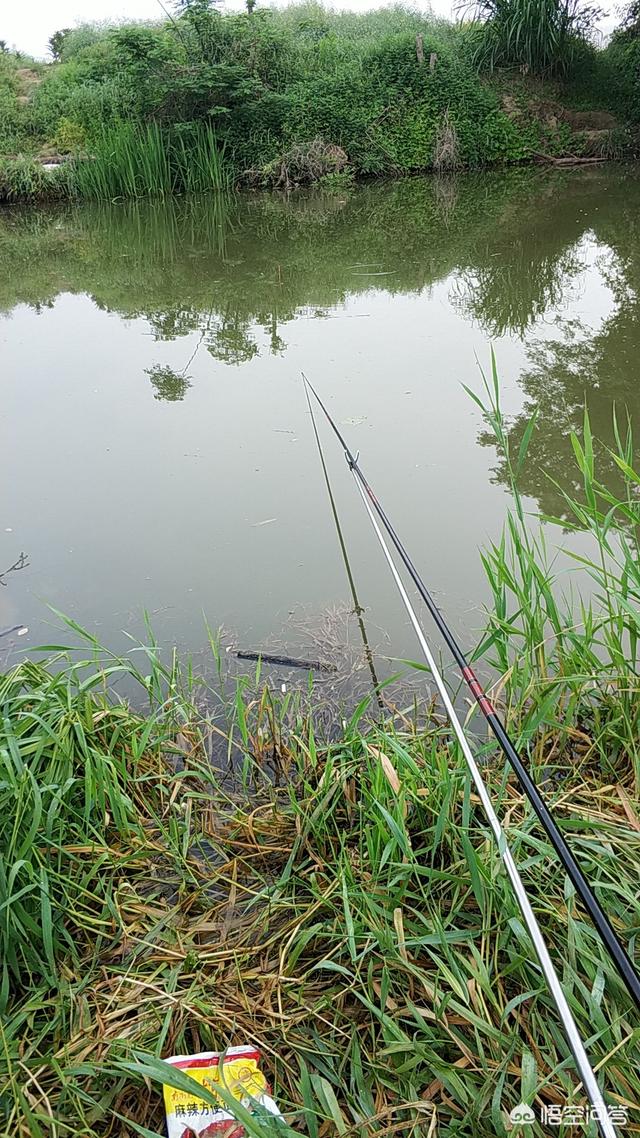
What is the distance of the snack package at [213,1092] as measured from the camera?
101 centimetres

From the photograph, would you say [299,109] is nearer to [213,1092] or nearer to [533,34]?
[533,34]

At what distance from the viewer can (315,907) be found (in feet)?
4.19

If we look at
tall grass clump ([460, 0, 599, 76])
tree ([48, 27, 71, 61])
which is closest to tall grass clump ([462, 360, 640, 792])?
tall grass clump ([460, 0, 599, 76])

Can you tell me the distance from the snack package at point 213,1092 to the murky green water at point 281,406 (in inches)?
44.0

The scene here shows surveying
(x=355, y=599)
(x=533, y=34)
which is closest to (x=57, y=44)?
(x=533, y=34)

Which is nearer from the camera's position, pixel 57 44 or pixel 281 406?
pixel 281 406

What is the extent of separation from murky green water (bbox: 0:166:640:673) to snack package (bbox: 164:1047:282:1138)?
3.67 ft

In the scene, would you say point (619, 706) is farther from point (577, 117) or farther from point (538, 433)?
point (577, 117)

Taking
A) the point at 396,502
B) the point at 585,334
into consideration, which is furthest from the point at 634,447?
the point at 585,334

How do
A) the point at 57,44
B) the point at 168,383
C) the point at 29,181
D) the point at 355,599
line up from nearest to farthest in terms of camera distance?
the point at 355,599
the point at 168,383
the point at 29,181
the point at 57,44

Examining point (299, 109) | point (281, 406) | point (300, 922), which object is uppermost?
point (299, 109)

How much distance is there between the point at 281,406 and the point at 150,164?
726cm

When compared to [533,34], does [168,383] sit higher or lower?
lower

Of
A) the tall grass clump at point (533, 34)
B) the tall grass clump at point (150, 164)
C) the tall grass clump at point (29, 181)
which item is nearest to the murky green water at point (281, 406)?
the tall grass clump at point (150, 164)
